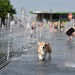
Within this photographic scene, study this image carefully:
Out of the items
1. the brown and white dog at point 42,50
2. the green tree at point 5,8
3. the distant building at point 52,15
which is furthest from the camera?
the distant building at point 52,15

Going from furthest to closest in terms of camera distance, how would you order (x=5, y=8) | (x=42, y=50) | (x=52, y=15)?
(x=52, y=15), (x=5, y=8), (x=42, y=50)

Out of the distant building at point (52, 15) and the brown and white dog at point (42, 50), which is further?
the distant building at point (52, 15)

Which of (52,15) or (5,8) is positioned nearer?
(5,8)

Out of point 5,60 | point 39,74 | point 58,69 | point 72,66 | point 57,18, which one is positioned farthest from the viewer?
point 57,18

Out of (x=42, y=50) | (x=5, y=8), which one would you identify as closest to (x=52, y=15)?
(x=5, y=8)

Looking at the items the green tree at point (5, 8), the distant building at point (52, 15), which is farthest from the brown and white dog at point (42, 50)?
the distant building at point (52, 15)

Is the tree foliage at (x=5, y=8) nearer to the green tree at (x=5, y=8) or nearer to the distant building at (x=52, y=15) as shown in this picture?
the green tree at (x=5, y=8)

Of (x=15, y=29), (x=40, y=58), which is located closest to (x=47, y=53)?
(x=40, y=58)

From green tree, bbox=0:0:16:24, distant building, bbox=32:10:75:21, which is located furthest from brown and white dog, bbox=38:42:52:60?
distant building, bbox=32:10:75:21

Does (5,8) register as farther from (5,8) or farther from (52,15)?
(52,15)

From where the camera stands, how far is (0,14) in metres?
96.2

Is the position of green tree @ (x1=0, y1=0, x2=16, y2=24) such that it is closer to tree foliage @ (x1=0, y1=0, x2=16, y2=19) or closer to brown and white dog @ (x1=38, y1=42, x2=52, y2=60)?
tree foliage @ (x1=0, y1=0, x2=16, y2=19)

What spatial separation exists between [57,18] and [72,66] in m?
93.7

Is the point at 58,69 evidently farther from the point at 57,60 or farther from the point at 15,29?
the point at 15,29
